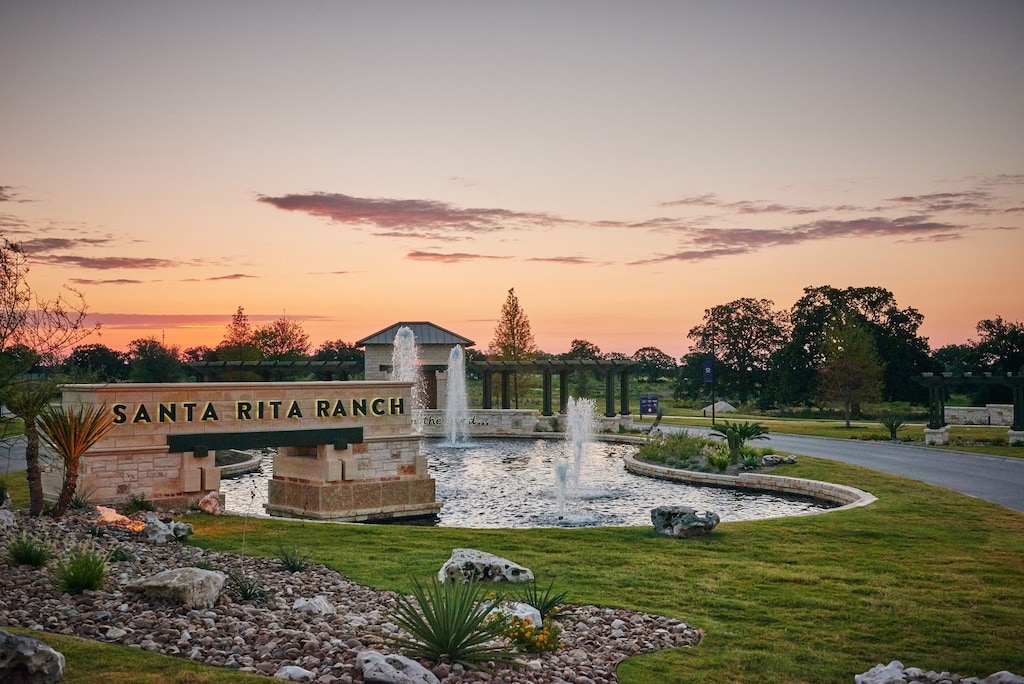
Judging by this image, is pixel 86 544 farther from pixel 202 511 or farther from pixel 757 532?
pixel 757 532

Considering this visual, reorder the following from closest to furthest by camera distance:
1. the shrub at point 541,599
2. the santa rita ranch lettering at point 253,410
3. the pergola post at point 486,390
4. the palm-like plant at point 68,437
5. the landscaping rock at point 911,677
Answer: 1. the landscaping rock at point 911,677
2. the shrub at point 541,599
3. the palm-like plant at point 68,437
4. the santa rita ranch lettering at point 253,410
5. the pergola post at point 486,390

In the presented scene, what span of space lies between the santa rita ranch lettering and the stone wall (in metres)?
39.0

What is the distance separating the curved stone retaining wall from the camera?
22641 millimetres

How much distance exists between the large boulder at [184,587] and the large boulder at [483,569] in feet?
11.9

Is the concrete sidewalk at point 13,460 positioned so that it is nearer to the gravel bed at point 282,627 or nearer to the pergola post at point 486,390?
the gravel bed at point 282,627

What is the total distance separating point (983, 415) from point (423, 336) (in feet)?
108

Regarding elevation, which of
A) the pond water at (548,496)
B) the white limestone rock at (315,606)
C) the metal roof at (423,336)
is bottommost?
the pond water at (548,496)

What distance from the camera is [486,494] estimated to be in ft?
83.9

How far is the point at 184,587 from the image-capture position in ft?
32.2

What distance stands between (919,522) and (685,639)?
33.7 feet

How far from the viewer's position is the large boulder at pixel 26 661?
6.99m

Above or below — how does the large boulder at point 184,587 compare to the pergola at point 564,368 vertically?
below

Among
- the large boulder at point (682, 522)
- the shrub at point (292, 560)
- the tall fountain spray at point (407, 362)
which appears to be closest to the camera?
the shrub at point (292, 560)

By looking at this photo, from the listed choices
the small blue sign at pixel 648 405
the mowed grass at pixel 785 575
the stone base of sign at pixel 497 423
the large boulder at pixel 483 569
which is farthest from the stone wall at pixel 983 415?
the large boulder at pixel 483 569
